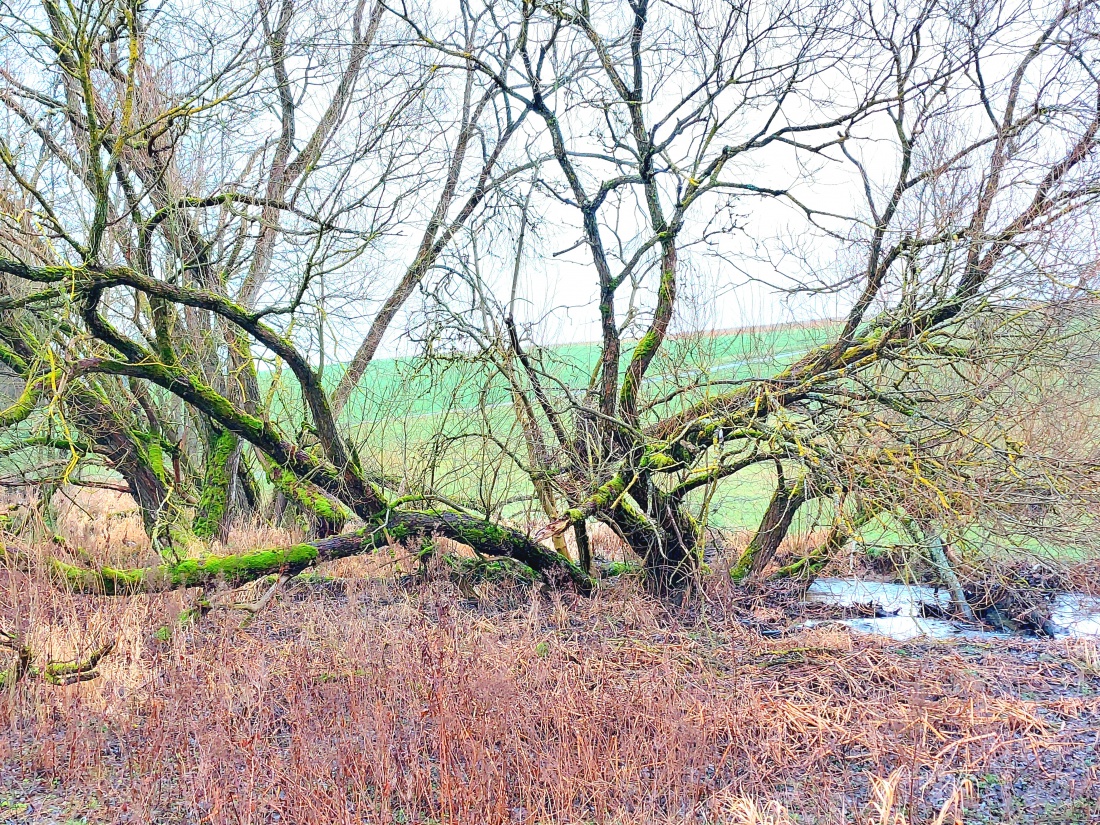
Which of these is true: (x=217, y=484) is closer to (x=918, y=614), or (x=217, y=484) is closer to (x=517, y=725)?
(x=517, y=725)

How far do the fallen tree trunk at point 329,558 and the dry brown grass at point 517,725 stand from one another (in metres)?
0.18

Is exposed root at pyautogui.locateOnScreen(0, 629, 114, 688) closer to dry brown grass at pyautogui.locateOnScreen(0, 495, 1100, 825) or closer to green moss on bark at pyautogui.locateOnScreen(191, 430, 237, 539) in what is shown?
dry brown grass at pyautogui.locateOnScreen(0, 495, 1100, 825)

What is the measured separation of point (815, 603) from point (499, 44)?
6031mm

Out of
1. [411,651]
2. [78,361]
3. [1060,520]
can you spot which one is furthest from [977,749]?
[78,361]

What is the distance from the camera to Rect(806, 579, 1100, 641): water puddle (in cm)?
748

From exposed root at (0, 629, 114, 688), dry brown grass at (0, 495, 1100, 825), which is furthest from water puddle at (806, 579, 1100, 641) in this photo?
exposed root at (0, 629, 114, 688)

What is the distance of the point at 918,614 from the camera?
321 inches

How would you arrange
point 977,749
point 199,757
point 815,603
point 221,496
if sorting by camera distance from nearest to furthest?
1. point 199,757
2. point 977,749
3. point 815,603
4. point 221,496

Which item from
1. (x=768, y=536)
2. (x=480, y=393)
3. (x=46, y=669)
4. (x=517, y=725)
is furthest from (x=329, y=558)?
(x=768, y=536)

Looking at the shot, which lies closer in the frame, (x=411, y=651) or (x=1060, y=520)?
(x=411, y=651)

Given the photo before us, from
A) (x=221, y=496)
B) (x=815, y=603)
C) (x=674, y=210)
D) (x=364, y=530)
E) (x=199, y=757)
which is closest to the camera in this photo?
(x=199, y=757)

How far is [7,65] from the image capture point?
6277 millimetres

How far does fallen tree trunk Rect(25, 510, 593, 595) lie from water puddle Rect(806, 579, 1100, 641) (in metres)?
2.53

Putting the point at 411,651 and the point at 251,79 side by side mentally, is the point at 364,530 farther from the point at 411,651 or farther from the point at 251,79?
the point at 251,79
